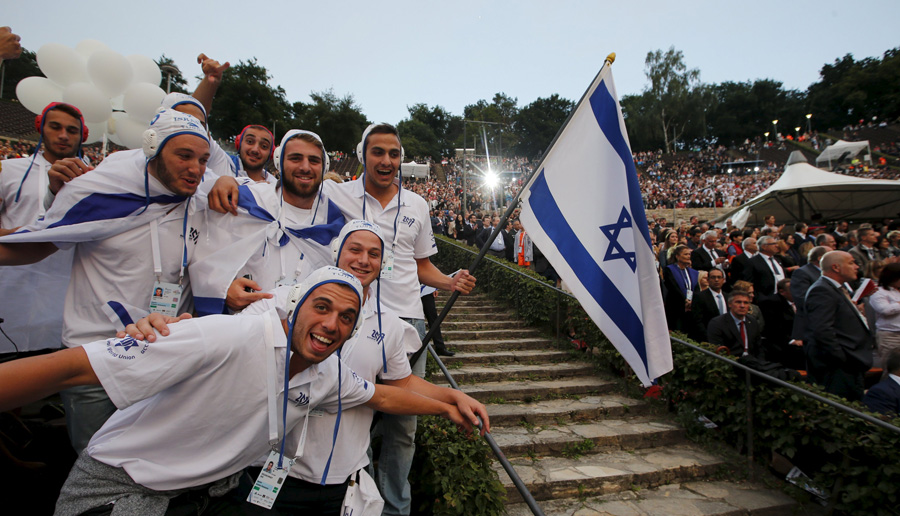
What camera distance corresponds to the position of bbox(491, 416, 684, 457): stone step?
18.3 ft

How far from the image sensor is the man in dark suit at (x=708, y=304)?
6.77 m

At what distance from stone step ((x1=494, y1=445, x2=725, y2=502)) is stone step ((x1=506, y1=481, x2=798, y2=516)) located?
8 centimetres

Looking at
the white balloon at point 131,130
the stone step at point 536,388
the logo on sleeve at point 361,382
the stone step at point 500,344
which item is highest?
the white balloon at point 131,130

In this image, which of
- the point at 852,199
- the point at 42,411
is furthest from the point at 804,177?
the point at 42,411

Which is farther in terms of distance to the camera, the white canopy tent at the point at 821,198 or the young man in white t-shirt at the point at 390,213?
the white canopy tent at the point at 821,198

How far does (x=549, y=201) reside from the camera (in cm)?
329

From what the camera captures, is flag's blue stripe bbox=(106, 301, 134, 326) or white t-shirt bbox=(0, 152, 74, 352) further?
white t-shirt bbox=(0, 152, 74, 352)

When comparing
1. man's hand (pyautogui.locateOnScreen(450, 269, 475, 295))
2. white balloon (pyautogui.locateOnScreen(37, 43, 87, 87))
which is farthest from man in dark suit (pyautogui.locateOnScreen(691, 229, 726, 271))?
white balloon (pyautogui.locateOnScreen(37, 43, 87, 87))

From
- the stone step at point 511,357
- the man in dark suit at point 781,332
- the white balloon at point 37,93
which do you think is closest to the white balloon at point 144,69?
the white balloon at point 37,93

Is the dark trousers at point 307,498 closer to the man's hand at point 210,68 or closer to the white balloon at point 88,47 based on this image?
the man's hand at point 210,68

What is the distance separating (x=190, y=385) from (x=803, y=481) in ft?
18.8

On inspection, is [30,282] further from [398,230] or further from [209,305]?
[398,230]

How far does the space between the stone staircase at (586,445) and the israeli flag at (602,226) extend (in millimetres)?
2393

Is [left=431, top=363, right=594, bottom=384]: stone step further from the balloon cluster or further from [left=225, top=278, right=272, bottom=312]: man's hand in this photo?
the balloon cluster
